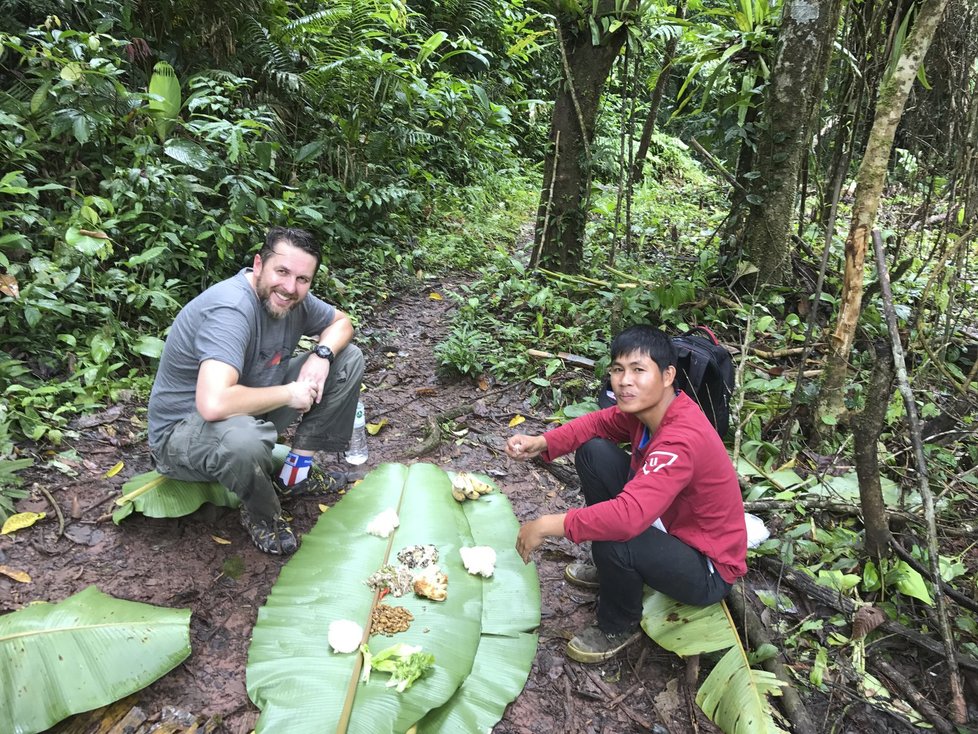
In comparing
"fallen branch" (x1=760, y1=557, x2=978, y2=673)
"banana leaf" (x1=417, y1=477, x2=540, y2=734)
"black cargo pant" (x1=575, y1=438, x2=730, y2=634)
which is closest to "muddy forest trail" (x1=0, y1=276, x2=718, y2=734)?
"banana leaf" (x1=417, y1=477, x2=540, y2=734)

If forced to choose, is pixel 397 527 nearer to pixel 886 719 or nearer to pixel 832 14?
pixel 886 719

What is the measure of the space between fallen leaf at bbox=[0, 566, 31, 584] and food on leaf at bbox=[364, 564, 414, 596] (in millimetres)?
1485

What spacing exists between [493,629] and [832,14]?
4301 mm

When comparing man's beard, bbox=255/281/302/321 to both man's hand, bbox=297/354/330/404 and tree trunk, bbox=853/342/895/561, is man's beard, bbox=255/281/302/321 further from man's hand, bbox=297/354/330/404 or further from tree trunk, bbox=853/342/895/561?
tree trunk, bbox=853/342/895/561

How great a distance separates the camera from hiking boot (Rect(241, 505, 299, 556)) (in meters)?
2.89

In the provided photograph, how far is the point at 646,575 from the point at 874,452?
1152 mm

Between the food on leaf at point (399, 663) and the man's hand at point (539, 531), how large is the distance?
1.82 ft

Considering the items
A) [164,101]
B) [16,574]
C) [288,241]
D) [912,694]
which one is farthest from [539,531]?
[164,101]

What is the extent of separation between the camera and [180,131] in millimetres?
5078

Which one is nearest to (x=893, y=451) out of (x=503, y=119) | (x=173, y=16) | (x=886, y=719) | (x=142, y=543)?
(x=886, y=719)

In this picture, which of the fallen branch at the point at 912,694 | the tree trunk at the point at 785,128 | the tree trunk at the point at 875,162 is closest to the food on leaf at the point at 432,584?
the fallen branch at the point at 912,694

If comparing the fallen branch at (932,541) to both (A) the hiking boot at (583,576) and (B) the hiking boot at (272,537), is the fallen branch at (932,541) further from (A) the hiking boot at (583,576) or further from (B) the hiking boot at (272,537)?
(B) the hiking boot at (272,537)

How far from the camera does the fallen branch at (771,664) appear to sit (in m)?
2.17

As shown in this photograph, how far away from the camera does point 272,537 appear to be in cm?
290
